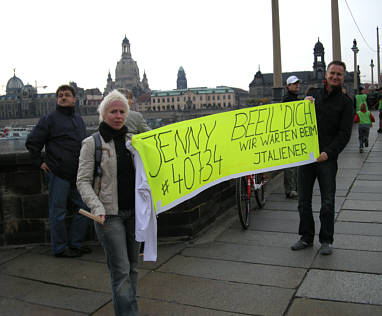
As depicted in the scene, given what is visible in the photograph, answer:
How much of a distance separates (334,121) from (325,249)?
121cm

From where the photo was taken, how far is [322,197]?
4609mm

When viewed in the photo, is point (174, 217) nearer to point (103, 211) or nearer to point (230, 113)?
point (230, 113)

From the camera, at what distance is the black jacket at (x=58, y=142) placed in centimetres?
468

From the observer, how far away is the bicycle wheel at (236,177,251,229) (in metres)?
5.41

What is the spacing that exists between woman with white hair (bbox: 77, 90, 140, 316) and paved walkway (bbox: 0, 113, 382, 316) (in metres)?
0.52

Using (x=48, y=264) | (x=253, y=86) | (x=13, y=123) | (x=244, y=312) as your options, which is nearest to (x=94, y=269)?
(x=48, y=264)

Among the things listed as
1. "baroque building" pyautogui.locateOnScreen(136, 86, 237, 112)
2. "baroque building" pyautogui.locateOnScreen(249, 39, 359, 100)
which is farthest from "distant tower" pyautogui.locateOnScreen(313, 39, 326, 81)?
"baroque building" pyautogui.locateOnScreen(136, 86, 237, 112)

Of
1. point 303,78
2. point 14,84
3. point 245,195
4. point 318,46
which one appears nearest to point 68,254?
point 245,195

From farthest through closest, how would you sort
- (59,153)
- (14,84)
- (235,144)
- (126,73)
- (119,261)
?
1. (126,73)
2. (14,84)
3. (235,144)
4. (59,153)
5. (119,261)

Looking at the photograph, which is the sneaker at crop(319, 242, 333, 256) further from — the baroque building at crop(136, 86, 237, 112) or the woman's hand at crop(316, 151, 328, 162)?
the baroque building at crop(136, 86, 237, 112)

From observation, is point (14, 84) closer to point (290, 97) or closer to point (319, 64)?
point (319, 64)

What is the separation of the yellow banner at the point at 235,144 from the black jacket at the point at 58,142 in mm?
1128

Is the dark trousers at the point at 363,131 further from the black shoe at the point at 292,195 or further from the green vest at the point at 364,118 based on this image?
the black shoe at the point at 292,195

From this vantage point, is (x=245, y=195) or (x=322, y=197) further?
(x=245, y=195)
